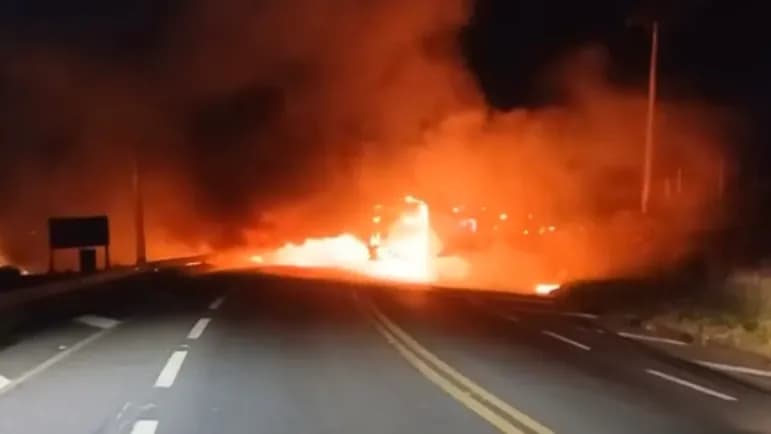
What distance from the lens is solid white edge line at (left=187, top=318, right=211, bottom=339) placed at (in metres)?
18.8

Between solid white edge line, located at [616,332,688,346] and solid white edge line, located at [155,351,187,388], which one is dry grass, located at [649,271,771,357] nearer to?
solid white edge line, located at [616,332,688,346]

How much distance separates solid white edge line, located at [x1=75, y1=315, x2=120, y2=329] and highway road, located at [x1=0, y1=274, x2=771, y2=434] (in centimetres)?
4

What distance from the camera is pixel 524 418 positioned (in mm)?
11352

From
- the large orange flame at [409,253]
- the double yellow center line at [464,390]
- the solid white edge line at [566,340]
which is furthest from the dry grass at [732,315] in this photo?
the large orange flame at [409,253]

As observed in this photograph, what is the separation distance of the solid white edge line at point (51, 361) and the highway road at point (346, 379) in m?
0.03

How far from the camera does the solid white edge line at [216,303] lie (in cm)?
2509

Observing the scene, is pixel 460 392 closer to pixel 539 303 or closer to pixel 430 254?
pixel 539 303

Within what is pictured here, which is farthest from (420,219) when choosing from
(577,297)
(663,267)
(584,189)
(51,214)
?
(51,214)

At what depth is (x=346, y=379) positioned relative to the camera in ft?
46.0

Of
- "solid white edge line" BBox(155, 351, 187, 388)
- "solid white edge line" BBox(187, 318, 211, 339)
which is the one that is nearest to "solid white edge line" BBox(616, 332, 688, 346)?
"solid white edge line" BBox(187, 318, 211, 339)

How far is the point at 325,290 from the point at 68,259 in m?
46.6

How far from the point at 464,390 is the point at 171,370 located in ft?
12.2

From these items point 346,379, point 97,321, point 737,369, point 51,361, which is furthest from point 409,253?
point 346,379

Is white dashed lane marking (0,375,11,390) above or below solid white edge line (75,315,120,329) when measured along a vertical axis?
below
